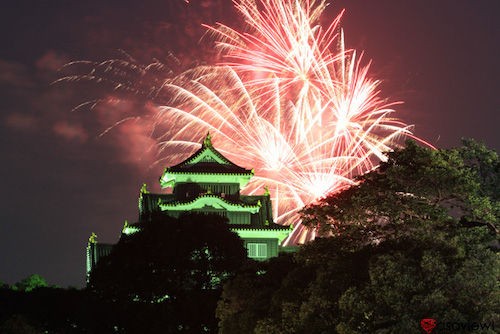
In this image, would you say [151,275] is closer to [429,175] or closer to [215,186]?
[215,186]

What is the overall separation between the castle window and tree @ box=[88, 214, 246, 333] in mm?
12218

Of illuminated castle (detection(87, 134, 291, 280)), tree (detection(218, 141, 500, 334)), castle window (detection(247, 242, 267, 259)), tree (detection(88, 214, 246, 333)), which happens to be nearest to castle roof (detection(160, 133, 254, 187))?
illuminated castle (detection(87, 134, 291, 280))

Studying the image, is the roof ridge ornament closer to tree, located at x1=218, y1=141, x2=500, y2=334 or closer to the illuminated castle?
the illuminated castle

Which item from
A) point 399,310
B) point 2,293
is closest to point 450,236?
point 399,310

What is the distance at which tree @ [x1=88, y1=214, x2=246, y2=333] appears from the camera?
41678 mm

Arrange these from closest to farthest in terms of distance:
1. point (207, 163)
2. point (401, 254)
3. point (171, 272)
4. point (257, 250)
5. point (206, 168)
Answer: point (401, 254) → point (171, 272) → point (257, 250) → point (206, 168) → point (207, 163)

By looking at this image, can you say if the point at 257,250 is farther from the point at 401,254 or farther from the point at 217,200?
the point at 401,254

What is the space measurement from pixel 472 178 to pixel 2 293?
31.6 meters

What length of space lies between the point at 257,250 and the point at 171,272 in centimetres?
1658

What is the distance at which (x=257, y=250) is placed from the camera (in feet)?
200

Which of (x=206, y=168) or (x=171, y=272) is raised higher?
(x=206, y=168)

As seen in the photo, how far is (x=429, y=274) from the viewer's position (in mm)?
22828

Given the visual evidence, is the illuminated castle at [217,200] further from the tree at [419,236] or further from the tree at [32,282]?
the tree at [419,236]

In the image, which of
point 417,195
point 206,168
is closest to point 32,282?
point 206,168
